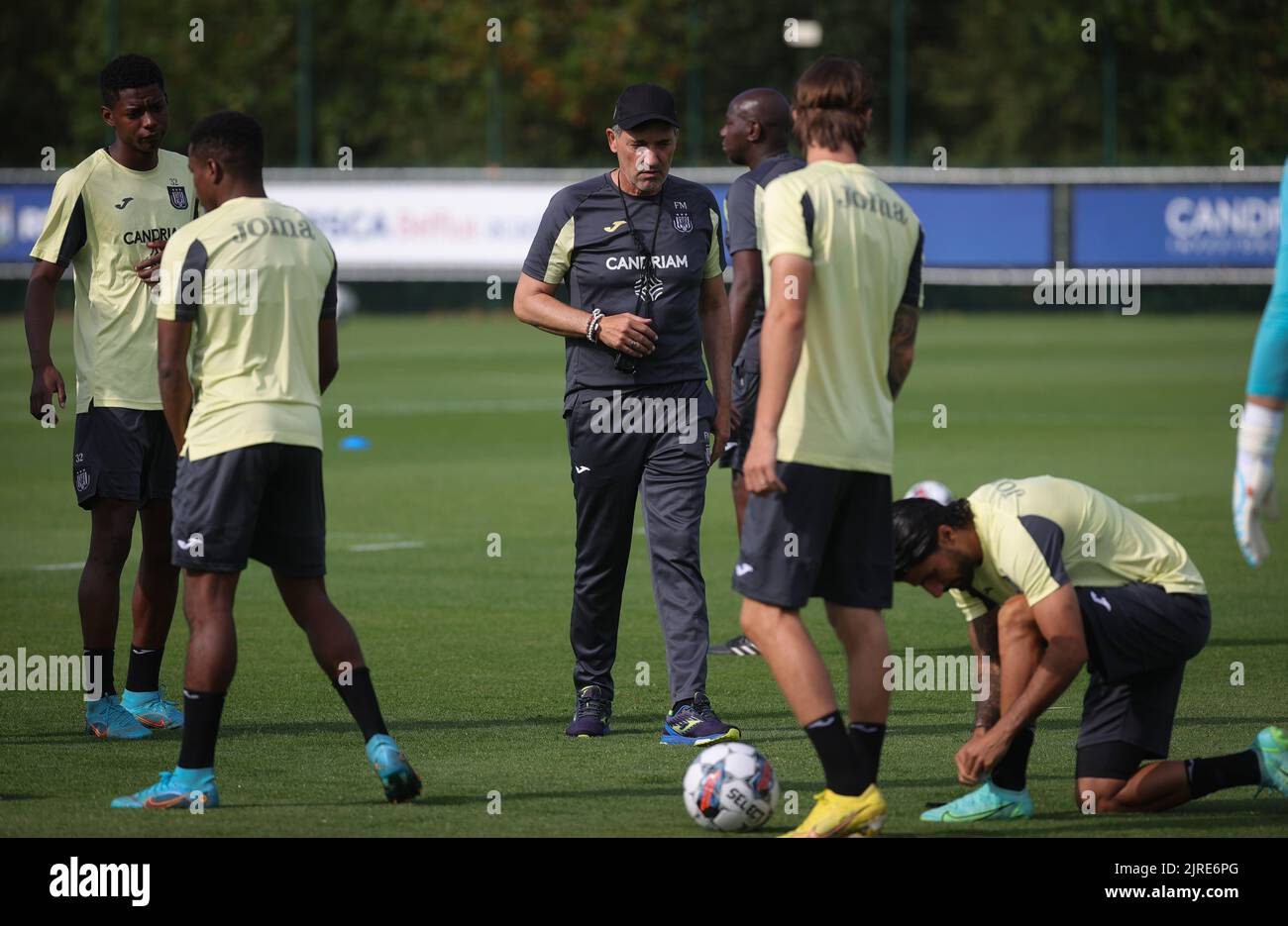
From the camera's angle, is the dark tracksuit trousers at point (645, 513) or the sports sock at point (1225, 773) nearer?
the sports sock at point (1225, 773)

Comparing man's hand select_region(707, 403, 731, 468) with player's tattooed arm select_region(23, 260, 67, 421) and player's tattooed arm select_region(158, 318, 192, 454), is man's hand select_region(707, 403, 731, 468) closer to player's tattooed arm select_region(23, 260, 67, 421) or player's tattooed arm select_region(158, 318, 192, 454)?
player's tattooed arm select_region(158, 318, 192, 454)

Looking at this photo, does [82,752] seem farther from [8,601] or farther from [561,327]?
[8,601]

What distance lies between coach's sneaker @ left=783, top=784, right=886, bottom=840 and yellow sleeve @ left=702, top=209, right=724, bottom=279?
2.84 metres

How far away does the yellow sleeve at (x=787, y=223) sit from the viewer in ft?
19.6

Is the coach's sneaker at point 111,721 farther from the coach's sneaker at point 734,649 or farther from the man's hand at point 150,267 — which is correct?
the coach's sneaker at point 734,649

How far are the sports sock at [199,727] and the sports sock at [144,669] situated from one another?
1714 millimetres

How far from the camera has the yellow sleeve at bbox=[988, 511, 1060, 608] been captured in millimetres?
6371

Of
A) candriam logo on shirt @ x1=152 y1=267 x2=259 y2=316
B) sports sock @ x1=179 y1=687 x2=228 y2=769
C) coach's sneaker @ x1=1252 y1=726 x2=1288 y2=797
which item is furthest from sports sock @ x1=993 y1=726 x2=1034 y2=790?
candriam logo on shirt @ x1=152 y1=267 x2=259 y2=316

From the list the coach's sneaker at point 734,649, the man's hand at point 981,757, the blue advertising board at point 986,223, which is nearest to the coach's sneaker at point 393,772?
the man's hand at point 981,757

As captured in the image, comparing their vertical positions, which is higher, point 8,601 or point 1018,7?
point 1018,7

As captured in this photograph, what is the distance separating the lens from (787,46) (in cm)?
4941

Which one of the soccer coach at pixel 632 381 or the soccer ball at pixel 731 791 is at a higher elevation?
the soccer coach at pixel 632 381

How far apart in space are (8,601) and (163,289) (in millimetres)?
5379
